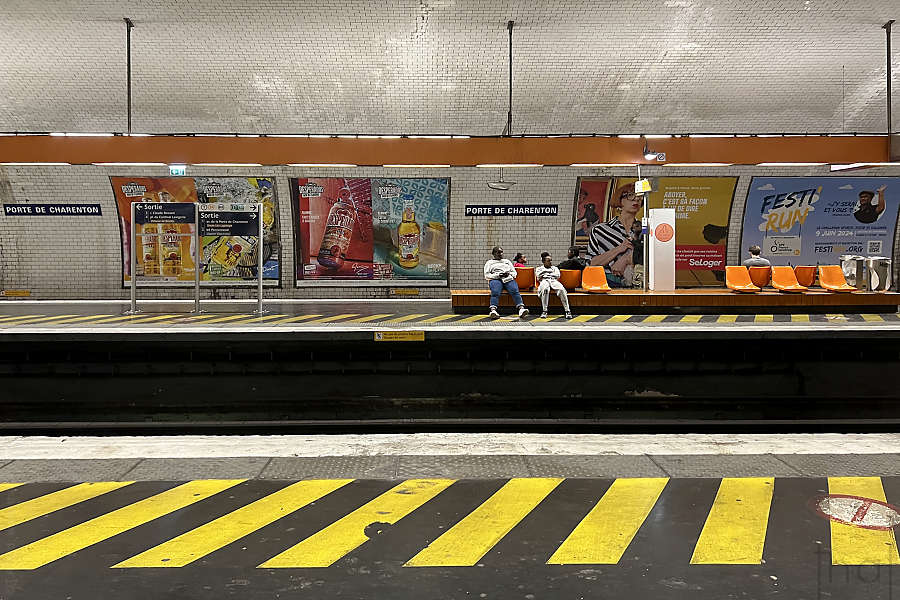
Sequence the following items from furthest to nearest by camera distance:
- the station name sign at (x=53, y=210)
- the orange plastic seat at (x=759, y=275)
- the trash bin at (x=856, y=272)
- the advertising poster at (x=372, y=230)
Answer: the advertising poster at (x=372, y=230) → the station name sign at (x=53, y=210) → the orange plastic seat at (x=759, y=275) → the trash bin at (x=856, y=272)

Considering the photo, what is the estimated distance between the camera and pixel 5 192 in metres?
13.9

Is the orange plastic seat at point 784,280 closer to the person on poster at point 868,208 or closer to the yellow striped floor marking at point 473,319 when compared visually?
the person on poster at point 868,208

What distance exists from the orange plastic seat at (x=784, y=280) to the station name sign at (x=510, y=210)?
4.52m

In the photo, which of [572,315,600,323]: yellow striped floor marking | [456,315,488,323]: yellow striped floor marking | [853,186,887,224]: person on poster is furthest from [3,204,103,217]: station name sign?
[853,186,887,224]: person on poster

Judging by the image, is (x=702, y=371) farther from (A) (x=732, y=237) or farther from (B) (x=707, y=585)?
(A) (x=732, y=237)

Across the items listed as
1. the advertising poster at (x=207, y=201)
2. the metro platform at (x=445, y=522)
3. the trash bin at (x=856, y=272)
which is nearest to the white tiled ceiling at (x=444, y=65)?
the advertising poster at (x=207, y=201)

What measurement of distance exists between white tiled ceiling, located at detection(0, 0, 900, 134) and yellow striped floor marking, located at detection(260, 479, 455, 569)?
6.27m

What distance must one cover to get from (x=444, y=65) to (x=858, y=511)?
8.35 meters

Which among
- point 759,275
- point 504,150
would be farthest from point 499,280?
point 759,275

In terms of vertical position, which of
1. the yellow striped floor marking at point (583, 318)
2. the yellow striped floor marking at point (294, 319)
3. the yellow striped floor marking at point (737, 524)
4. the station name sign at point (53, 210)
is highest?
Answer: the station name sign at point (53, 210)

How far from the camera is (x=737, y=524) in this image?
159 inches

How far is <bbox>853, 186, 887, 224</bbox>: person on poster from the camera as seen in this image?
14547 mm

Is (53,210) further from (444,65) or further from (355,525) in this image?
(355,525)

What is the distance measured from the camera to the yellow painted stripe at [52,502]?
4191 mm
